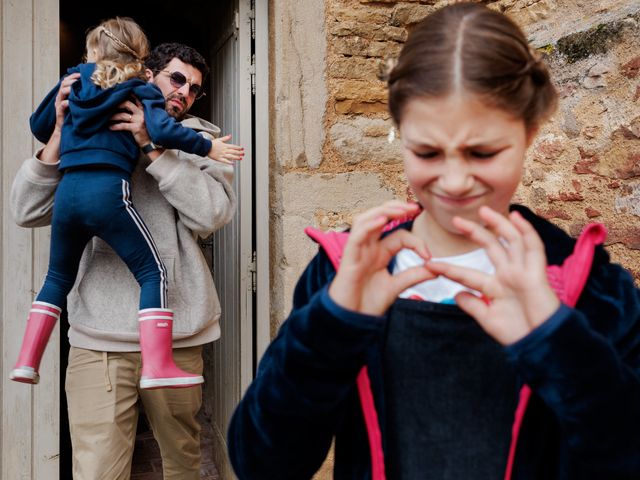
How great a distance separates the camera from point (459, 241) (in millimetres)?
1225

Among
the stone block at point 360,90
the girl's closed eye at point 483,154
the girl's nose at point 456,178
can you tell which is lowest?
the girl's nose at point 456,178

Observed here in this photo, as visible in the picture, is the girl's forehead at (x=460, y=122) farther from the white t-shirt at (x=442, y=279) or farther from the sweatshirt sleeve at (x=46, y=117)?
the sweatshirt sleeve at (x=46, y=117)

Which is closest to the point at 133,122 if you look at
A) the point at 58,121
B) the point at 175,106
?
the point at 58,121

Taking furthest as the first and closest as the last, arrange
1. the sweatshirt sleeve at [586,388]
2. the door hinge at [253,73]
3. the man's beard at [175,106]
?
the door hinge at [253,73], the man's beard at [175,106], the sweatshirt sleeve at [586,388]

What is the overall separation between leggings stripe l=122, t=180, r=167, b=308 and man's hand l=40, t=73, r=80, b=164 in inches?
12.8

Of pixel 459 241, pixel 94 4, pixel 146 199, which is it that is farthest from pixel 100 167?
pixel 94 4

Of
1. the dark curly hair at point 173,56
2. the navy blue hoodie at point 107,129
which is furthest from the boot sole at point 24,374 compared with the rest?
the dark curly hair at point 173,56

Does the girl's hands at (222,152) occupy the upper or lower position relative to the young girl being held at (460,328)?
upper

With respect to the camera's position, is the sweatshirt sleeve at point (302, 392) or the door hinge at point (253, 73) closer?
the sweatshirt sleeve at point (302, 392)

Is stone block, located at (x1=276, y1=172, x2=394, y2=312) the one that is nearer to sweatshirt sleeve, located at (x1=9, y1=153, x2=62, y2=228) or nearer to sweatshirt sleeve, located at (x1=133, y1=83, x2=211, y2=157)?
sweatshirt sleeve, located at (x1=133, y1=83, x2=211, y2=157)

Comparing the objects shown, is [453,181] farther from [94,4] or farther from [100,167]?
[94,4]

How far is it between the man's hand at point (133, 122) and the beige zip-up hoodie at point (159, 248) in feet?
0.34

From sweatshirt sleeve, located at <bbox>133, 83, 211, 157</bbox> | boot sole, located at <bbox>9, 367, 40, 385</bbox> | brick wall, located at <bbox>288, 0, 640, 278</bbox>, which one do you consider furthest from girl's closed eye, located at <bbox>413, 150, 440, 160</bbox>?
boot sole, located at <bbox>9, 367, 40, 385</bbox>

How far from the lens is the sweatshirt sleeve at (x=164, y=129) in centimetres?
255
